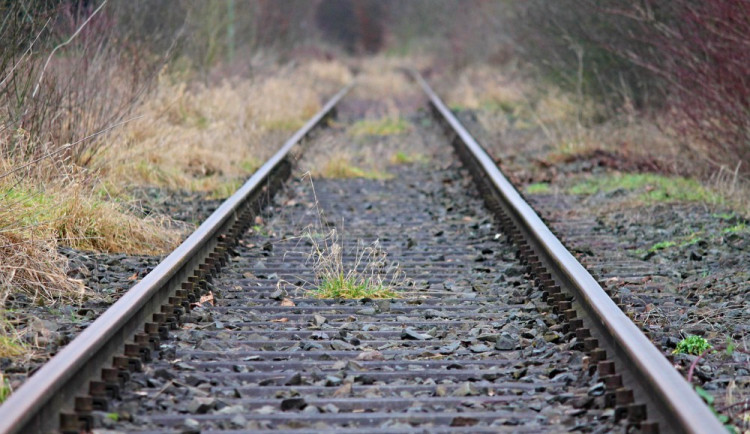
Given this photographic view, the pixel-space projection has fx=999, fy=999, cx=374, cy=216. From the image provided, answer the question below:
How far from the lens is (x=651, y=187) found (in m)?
9.12

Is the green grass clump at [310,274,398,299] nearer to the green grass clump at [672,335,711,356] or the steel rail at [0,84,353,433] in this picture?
the steel rail at [0,84,353,433]

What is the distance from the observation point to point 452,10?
3541 centimetres

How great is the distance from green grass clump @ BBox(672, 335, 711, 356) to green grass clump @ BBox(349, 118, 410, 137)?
10899 mm

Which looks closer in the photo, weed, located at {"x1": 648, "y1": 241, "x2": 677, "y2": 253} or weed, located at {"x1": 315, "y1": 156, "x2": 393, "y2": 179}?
weed, located at {"x1": 648, "y1": 241, "x2": 677, "y2": 253}

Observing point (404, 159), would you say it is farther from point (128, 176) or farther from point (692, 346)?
point (692, 346)

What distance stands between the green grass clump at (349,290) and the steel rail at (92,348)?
2.47ft

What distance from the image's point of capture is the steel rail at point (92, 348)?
3105 mm

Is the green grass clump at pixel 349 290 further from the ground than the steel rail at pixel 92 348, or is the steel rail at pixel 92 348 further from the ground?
the steel rail at pixel 92 348

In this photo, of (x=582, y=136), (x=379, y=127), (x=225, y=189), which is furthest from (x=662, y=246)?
(x=379, y=127)

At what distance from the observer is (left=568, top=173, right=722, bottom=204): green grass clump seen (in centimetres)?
852

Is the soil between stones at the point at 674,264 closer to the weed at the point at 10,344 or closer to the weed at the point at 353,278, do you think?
the weed at the point at 353,278

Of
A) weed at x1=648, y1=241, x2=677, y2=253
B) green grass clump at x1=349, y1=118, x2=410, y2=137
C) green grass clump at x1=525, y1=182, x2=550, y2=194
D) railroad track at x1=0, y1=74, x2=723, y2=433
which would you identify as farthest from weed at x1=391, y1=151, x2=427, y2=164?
weed at x1=648, y1=241, x2=677, y2=253

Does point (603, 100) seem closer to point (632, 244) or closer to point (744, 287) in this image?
point (632, 244)

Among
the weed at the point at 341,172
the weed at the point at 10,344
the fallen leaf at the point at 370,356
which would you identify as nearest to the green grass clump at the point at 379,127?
the weed at the point at 341,172
